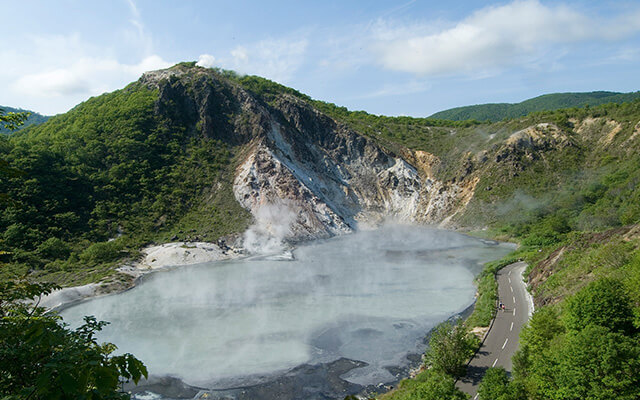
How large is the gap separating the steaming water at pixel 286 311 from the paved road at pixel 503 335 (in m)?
3.94

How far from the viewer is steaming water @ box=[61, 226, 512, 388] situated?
82.7ft

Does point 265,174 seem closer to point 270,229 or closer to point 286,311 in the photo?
point 270,229

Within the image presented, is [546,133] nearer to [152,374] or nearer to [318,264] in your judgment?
[318,264]

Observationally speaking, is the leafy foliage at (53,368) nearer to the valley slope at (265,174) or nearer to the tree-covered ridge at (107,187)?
the tree-covered ridge at (107,187)

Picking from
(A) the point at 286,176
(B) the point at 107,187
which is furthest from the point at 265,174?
(B) the point at 107,187

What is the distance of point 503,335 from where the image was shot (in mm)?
24562

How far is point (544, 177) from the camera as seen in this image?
72.9 meters

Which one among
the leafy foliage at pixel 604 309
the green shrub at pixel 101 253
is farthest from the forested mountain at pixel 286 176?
the leafy foliage at pixel 604 309

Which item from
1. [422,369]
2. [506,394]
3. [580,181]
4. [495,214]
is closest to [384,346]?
[422,369]

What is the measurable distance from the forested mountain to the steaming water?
8.42 meters

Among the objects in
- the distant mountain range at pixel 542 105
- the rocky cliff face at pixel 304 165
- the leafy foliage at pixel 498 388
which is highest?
the distant mountain range at pixel 542 105

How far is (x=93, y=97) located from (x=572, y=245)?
4257 inches

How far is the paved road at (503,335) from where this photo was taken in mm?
20094

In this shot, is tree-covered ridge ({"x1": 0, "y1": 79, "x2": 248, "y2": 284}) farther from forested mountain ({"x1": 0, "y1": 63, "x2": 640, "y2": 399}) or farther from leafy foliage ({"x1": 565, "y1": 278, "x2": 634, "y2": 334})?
leafy foliage ({"x1": 565, "y1": 278, "x2": 634, "y2": 334})
